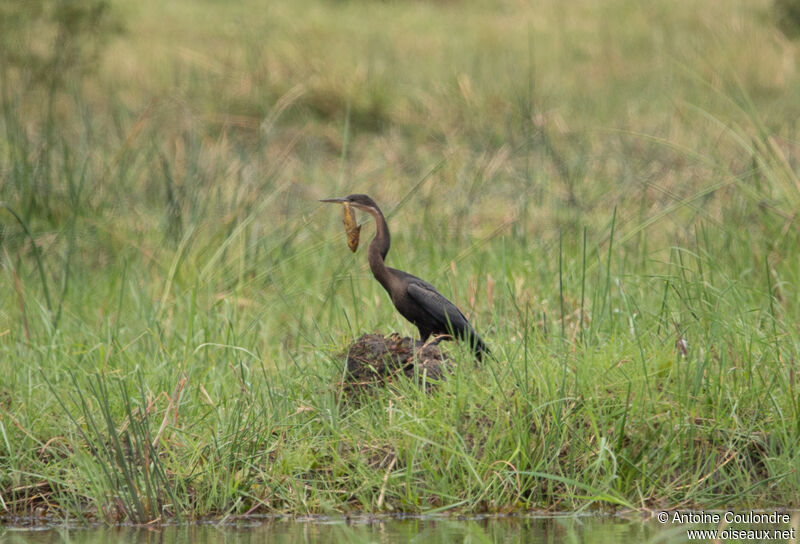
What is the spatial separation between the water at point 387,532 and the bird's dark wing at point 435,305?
1.02 metres

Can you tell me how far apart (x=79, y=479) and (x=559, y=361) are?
1.96m

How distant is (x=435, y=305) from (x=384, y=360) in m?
0.32

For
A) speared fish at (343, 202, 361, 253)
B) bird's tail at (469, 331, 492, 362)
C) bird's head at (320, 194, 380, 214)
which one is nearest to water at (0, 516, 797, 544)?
bird's tail at (469, 331, 492, 362)

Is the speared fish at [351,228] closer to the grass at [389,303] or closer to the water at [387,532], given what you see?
the grass at [389,303]

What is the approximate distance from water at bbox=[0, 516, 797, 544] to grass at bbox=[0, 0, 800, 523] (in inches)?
3.8

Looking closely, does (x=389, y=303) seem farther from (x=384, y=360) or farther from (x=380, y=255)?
(x=384, y=360)

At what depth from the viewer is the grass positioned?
4.63 m

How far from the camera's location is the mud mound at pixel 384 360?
5.11m

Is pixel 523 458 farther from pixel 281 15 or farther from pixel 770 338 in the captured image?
pixel 281 15

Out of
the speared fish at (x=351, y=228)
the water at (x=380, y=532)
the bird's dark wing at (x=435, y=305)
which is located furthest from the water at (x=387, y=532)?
the speared fish at (x=351, y=228)

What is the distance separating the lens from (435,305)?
518 centimetres

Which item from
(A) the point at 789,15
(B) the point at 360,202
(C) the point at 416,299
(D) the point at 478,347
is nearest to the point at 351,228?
(B) the point at 360,202

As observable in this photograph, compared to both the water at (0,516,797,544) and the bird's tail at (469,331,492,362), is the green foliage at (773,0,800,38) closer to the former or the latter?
the bird's tail at (469,331,492,362)

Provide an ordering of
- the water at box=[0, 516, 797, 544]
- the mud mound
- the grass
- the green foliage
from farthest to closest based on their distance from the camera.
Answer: the green foliage, the mud mound, the grass, the water at box=[0, 516, 797, 544]
